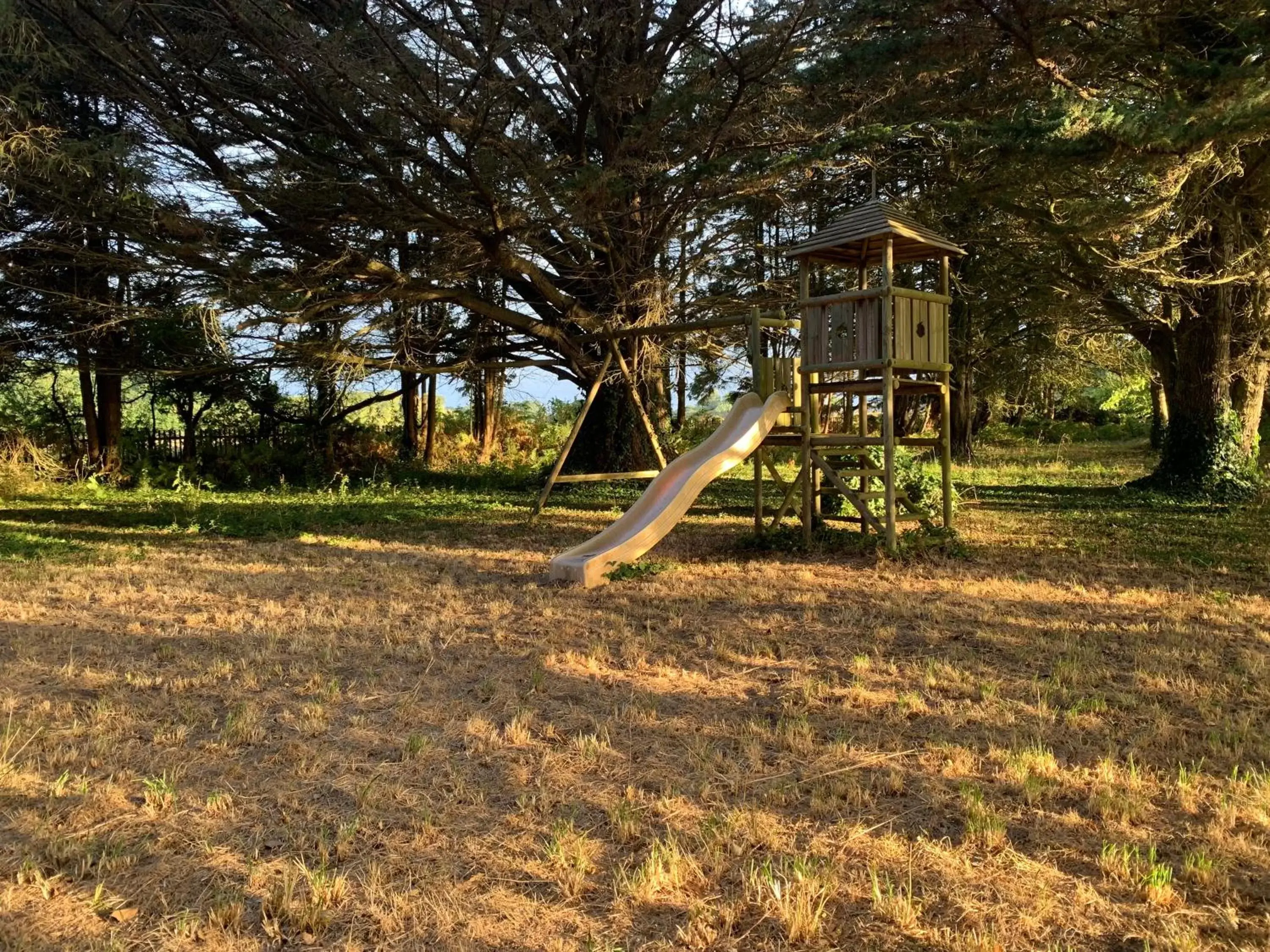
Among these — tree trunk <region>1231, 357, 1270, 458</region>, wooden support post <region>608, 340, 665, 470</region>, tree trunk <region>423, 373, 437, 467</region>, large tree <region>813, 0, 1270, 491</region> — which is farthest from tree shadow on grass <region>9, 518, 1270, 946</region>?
tree trunk <region>423, 373, 437, 467</region>

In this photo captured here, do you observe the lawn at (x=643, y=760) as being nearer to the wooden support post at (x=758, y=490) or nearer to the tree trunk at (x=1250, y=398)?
the wooden support post at (x=758, y=490)

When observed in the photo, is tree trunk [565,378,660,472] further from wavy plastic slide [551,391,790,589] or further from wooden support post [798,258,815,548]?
wooden support post [798,258,815,548]

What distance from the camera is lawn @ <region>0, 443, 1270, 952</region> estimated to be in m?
2.37

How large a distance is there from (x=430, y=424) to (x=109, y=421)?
21.4 ft

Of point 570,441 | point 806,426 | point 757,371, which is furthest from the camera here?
point 570,441

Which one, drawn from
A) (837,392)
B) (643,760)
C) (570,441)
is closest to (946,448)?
(837,392)

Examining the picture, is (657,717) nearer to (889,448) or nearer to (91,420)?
(889,448)

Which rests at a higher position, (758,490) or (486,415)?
(486,415)

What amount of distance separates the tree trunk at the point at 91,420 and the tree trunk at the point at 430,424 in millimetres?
6370

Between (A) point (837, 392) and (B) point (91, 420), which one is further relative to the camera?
(B) point (91, 420)

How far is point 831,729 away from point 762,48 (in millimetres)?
8504

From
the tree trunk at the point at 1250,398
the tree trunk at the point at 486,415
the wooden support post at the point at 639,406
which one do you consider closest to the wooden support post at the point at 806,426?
the wooden support post at the point at 639,406

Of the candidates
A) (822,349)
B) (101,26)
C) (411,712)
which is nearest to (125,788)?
(411,712)

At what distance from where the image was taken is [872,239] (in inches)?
345
